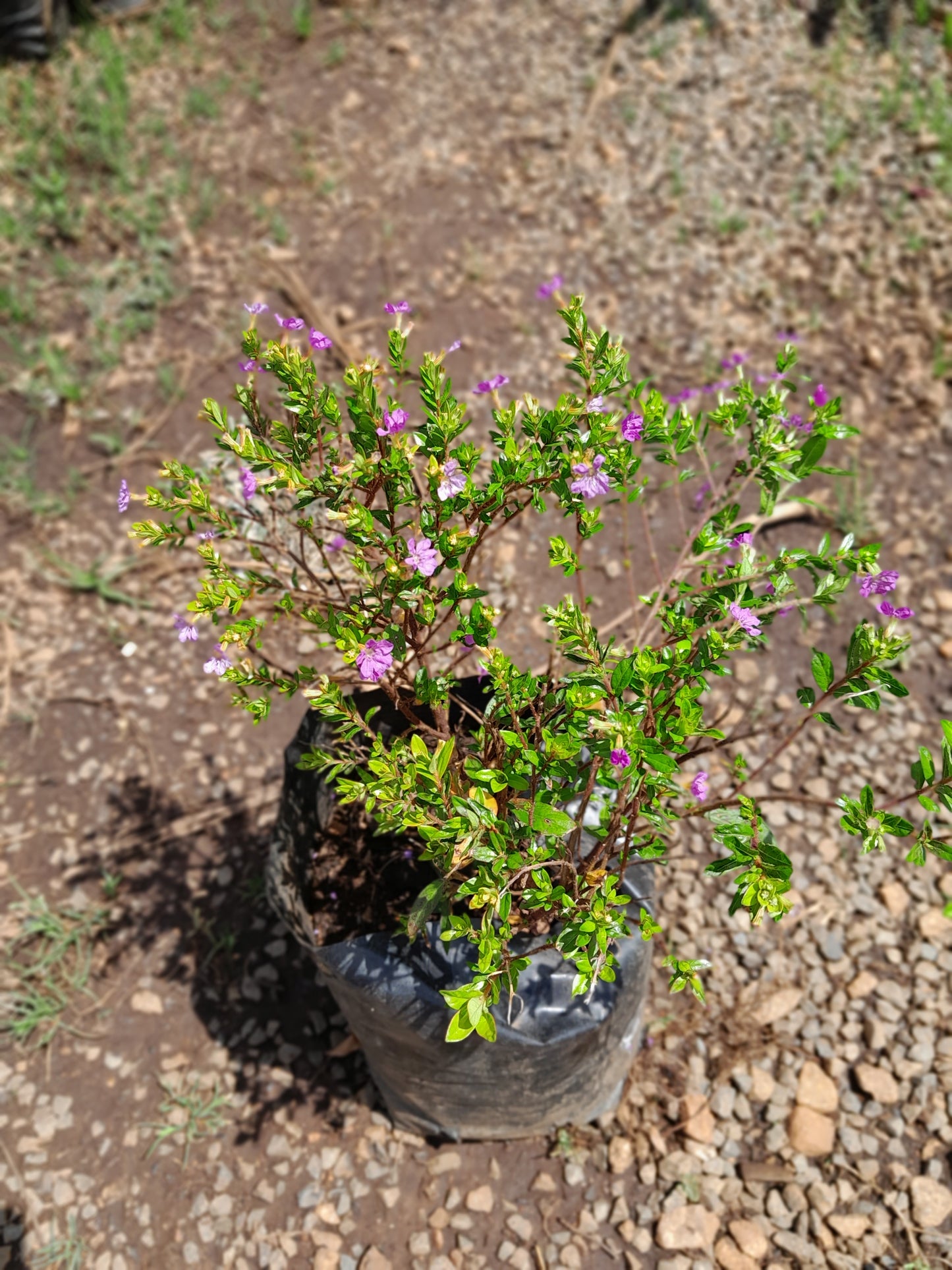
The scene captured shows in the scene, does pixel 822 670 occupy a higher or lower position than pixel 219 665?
lower

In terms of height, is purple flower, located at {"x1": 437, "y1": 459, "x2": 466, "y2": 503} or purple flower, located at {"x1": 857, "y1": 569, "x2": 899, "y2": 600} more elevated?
purple flower, located at {"x1": 437, "y1": 459, "x2": 466, "y2": 503}

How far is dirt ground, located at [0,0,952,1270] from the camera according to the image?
7.32 ft

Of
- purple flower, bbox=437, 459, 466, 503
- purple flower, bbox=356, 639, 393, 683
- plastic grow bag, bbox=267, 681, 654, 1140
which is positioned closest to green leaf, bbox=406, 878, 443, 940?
plastic grow bag, bbox=267, 681, 654, 1140

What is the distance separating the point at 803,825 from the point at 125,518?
2584mm

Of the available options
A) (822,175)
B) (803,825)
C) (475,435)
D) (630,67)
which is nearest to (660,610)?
(803,825)

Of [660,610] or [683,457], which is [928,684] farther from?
[660,610]

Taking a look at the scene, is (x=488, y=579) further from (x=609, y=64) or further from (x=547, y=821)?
(x=609, y=64)

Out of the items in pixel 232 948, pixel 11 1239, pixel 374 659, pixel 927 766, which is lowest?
pixel 11 1239

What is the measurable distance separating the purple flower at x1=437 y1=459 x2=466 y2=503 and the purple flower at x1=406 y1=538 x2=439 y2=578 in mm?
79

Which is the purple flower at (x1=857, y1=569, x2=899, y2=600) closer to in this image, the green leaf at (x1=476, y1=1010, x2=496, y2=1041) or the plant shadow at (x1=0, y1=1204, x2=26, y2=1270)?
the green leaf at (x1=476, y1=1010, x2=496, y2=1041)

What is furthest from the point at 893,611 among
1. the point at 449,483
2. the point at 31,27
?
the point at 31,27

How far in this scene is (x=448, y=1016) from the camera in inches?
69.2

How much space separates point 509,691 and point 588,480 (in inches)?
14.1

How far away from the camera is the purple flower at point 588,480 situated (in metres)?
1.45
